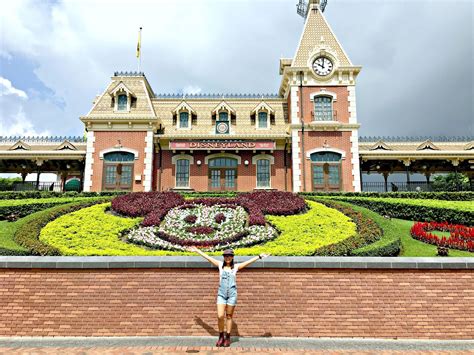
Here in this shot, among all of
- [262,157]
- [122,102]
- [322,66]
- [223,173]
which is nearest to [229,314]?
[223,173]

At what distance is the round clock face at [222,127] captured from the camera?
2576 cm

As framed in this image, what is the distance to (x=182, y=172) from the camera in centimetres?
2552

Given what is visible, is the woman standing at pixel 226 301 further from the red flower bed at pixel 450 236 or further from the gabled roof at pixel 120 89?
the gabled roof at pixel 120 89

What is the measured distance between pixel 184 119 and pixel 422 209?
17.4 meters

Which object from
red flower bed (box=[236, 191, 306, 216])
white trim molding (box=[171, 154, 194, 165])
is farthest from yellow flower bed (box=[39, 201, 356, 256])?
white trim molding (box=[171, 154, 194, 165])

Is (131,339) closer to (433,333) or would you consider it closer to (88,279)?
(88,279)

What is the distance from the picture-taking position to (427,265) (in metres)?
8.53

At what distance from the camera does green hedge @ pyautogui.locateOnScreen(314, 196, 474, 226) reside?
50.1ft

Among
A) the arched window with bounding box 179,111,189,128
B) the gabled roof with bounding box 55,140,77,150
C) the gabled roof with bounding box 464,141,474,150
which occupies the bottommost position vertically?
the gabled roof with bounding box 55,140,77,150

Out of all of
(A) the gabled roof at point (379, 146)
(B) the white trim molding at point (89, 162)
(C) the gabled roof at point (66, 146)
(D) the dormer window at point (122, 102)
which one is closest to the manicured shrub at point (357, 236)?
(A) the gabled roof at point (379, 146)

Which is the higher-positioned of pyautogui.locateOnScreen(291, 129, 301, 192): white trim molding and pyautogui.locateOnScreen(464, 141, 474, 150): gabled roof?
pyautogui.locateOnScreen(464, 141, 474, 150): gabled roof

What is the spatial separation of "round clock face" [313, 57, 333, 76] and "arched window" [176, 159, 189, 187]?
1158 cm

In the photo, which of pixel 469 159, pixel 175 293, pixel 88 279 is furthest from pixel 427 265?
pixel 469 159

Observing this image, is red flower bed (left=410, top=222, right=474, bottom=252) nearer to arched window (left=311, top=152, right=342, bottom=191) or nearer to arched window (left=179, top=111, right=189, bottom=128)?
arched window (left=311, top=152, right=342, bottom=191)
